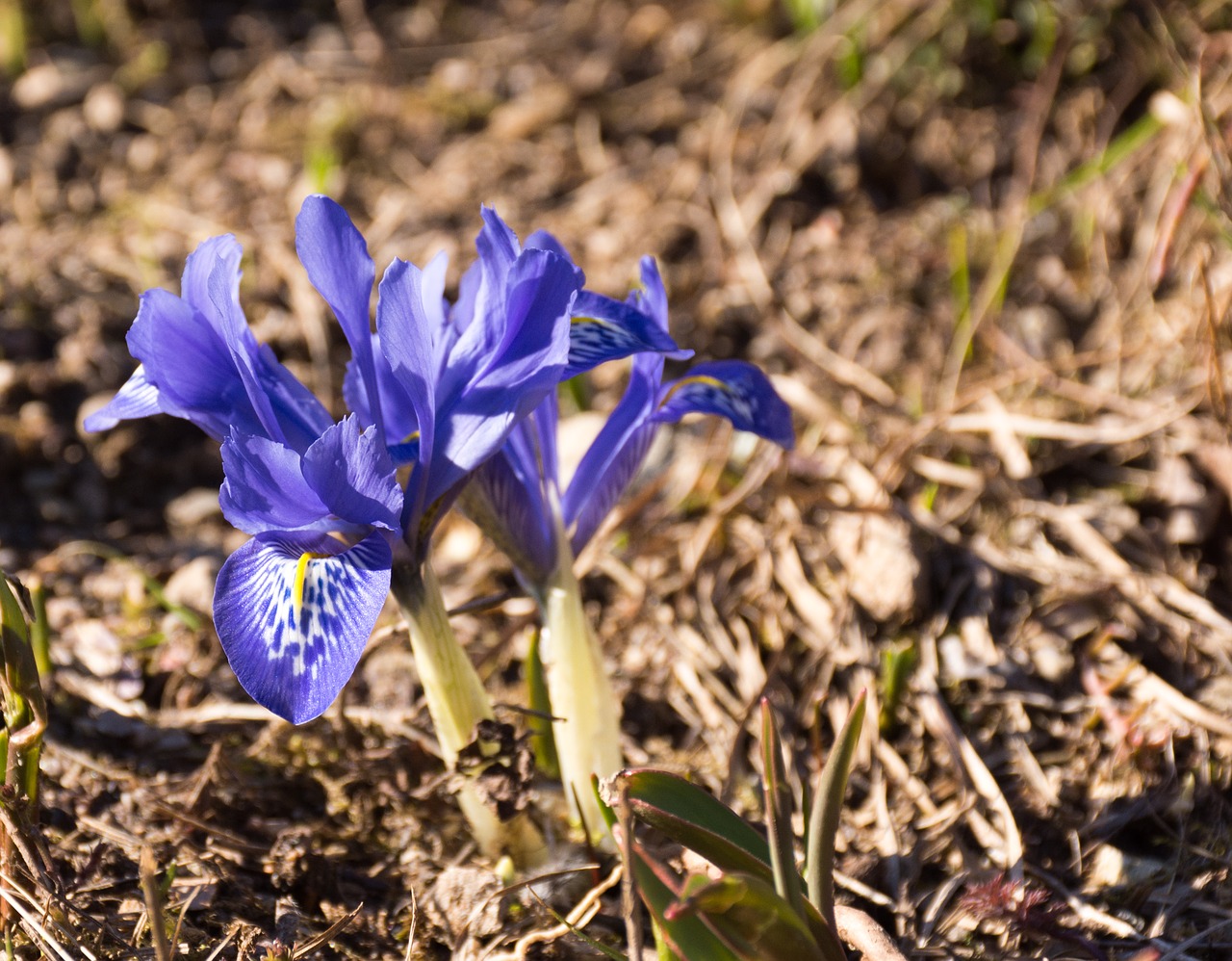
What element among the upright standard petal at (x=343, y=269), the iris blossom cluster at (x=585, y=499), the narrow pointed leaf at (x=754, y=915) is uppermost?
the upright standard petal at (x=343, y=269)

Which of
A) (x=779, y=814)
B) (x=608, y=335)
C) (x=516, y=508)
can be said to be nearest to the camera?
(x=779, y=814)

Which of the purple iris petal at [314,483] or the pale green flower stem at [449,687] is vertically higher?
the purple iris petal at [314,483]

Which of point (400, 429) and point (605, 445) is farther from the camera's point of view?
point (605, 445)

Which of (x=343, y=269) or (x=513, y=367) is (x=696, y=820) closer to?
(x=513, y=367)

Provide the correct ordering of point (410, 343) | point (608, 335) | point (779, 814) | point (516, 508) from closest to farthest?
point (779, 814), point (410, 343), point (608, 335), point (516, 508)

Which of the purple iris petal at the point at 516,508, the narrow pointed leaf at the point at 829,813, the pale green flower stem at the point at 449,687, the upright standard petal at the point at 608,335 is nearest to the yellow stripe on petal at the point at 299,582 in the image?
the pale green flower stem at the point at 449,687

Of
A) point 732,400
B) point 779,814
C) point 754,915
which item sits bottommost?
point 754,915

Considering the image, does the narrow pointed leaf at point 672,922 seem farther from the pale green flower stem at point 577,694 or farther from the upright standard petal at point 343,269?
the upright standard petal at point 343,269

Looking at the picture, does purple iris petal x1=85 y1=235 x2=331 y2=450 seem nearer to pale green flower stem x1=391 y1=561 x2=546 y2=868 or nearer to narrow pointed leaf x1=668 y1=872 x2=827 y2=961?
pale green flower stem x1=391 y1=561 x2=546 y2=868

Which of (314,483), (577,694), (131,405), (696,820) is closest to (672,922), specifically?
(696,820)
